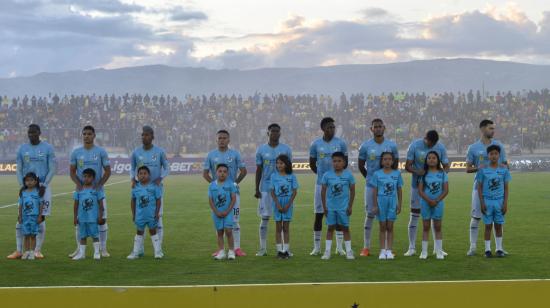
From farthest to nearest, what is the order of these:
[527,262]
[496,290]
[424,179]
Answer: [424,179] < [527,262] < [496,290]

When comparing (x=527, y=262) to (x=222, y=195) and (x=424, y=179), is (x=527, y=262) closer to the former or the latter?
(x=424, y=179)

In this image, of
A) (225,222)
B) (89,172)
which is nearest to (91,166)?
(89,172)

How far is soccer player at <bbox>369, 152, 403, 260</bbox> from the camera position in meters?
10.2

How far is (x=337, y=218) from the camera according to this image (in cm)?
1024

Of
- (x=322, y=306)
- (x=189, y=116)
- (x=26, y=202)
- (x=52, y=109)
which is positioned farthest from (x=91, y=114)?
(x=322, y=306)

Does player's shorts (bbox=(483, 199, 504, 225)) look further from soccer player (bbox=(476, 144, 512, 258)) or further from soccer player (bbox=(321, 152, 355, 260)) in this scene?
soccer player (bbox=(321, 152, 355, 260))

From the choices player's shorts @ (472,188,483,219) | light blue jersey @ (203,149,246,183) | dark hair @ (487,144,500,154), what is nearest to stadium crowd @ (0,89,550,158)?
light blue jersey @ (203,149,246,183)

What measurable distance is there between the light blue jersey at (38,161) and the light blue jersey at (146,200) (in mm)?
1400

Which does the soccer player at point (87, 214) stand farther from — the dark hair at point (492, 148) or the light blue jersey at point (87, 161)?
the dark hair at point (492, 148)

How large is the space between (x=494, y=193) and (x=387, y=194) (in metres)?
1.56

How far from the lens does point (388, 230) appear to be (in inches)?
403

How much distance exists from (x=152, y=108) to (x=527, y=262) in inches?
2291

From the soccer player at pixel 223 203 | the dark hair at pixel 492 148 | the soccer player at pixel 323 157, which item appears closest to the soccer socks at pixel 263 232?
the soccer player at pixel 223 203

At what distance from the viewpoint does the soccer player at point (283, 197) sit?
1035 cm
